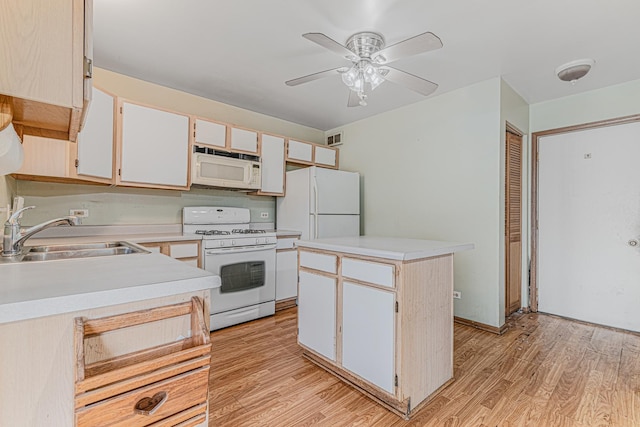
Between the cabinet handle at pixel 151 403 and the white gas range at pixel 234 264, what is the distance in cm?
213

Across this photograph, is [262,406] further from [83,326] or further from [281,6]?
[281,6]

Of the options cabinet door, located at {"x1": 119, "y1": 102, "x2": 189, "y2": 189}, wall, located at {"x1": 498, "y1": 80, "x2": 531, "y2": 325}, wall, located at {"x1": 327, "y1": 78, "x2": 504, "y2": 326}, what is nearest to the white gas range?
cabinet door, located at {"x1": 119, "y1": 102, "x2": 189, "y2": 189}

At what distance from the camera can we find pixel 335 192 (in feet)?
12.9

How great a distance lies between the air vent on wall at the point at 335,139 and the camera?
181 inches

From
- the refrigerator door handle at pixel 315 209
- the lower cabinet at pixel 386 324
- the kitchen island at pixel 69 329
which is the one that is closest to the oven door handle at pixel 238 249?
the refrigerator door handle at pixel 315 209

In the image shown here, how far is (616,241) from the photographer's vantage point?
3.10m

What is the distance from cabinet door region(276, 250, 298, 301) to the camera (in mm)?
3596

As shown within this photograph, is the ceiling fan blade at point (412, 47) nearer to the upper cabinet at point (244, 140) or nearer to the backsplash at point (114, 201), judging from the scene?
the upper cabinet at point (244, 140)

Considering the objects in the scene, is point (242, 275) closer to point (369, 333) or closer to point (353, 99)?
point (369, 333)

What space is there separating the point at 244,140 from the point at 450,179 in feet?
7.74

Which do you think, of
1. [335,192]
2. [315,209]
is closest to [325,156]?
[335,192]

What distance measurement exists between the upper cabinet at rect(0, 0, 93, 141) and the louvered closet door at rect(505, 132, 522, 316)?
360 centimetres

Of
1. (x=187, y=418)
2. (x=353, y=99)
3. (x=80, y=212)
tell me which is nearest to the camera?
(x=187, y=418)

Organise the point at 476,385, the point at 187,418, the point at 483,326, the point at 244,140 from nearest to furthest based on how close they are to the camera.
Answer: the point at 187,418 < the point at 476,385 < the point at 483,326 < the point at 244,140
